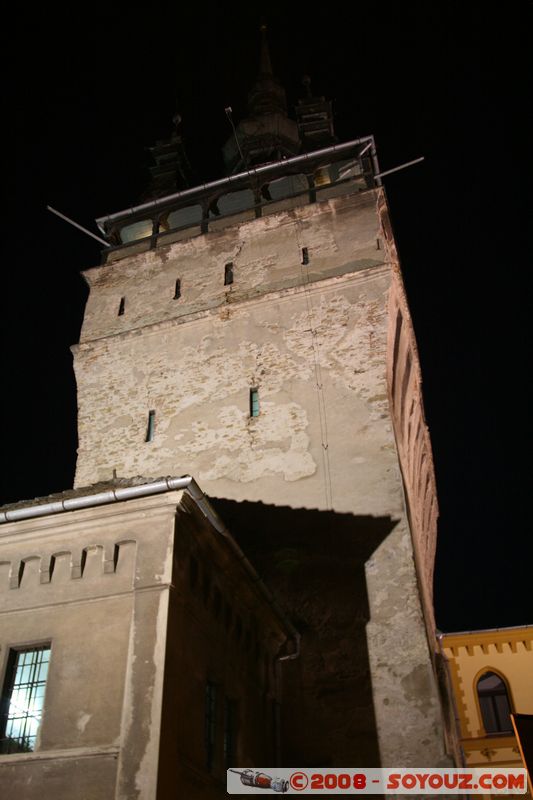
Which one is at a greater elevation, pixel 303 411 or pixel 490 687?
pixel 303 411

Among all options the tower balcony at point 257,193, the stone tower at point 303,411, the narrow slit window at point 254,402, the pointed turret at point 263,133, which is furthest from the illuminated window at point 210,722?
the pointed turret at point 263,133

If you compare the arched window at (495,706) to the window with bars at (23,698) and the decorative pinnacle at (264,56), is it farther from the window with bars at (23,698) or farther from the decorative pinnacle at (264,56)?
the decorative pinnacle at (264,56)

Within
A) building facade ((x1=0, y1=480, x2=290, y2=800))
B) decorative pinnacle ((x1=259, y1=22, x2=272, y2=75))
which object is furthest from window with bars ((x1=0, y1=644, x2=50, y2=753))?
decorative pinnacle ((x1=259, y1=22, x2=272, y2=75))

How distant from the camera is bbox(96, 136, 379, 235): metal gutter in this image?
55.0 ft

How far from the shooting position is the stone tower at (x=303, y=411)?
9492 mm

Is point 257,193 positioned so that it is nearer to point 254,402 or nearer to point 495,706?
point 254,402

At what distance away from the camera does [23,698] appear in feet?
21.6

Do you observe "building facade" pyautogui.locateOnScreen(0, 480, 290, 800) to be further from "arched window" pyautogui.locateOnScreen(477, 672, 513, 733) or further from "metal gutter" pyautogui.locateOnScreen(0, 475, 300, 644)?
"arched window" pyautogui.locateOnScreen(477, 672, 513, 733)

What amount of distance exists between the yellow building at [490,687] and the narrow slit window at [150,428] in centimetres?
927

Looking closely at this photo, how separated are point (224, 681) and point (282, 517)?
3600 millimetres

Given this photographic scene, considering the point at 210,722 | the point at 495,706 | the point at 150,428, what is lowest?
the point at 210,722

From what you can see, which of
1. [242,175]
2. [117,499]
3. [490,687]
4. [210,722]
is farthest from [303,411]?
[490,687]

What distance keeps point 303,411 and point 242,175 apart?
7786mm

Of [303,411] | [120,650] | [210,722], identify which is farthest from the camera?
[303,411]
